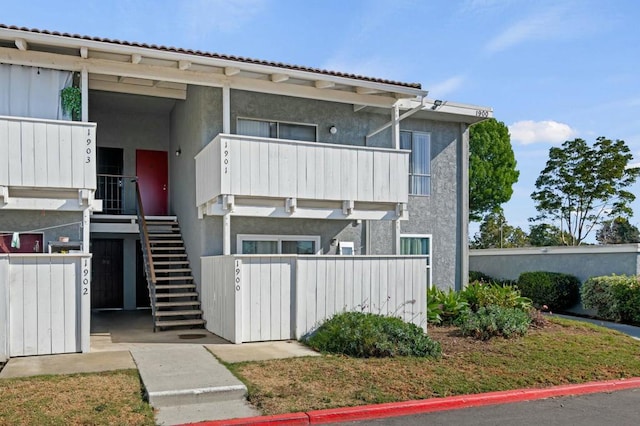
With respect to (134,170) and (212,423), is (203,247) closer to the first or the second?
(134,170)

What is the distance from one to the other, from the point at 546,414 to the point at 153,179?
519 inches

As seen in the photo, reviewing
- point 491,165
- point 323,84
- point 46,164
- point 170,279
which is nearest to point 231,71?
point 323,84

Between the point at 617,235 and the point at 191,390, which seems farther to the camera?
the point at 617,235

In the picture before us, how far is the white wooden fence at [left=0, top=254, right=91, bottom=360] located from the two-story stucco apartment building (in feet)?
0.07

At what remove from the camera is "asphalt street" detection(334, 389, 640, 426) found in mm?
6922

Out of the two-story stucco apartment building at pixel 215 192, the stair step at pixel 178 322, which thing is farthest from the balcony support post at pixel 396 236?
the stair step at pixel 178 322

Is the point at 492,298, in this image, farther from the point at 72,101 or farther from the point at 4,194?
the point at 4,194

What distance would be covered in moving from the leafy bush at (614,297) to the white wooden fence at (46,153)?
13.5m

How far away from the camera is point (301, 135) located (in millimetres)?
14398

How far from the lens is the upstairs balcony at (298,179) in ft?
38.7

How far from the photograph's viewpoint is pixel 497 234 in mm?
43188

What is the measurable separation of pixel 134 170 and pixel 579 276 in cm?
1435

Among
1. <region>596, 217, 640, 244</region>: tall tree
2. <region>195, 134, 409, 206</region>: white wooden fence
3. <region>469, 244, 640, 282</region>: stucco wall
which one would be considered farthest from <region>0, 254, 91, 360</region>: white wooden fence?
<region>596, 217, 640, 244</region>: tall tree

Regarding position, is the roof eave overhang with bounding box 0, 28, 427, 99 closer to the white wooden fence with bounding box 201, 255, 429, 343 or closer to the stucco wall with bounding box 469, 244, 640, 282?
the white wooden fence with bounding box 201, 255, 429, 343
